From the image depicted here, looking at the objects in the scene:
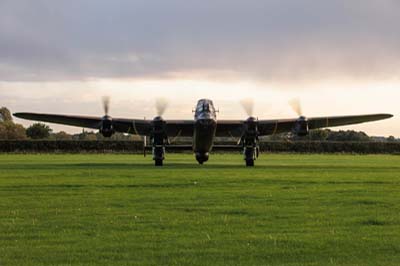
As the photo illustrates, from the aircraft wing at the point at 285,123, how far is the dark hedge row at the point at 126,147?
42896 mm

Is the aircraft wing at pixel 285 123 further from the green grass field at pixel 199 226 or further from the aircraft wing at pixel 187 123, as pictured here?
the green grass field at pixel 199 226

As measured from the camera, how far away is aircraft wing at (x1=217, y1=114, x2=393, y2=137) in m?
47.2

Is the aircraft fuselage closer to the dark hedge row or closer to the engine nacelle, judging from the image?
the engine nacelle

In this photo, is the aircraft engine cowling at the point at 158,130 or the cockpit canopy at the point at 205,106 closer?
the cockpit canopy at the point at 205,106

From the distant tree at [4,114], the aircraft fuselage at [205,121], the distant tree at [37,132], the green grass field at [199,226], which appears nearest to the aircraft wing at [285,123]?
the aircraft fuselage at [205,121]

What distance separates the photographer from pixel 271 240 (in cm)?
→ 1086

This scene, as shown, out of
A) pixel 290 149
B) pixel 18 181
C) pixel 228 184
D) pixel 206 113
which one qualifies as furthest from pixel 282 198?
pixel 290 149

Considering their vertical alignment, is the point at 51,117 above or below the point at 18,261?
above

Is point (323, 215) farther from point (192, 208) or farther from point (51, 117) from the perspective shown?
point (51, 117)

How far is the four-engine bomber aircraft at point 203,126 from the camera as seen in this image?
4087cm

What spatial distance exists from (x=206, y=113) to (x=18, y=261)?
31079mm

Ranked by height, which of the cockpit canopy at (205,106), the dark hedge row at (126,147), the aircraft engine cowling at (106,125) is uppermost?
the cockpit canopy at (205,106)

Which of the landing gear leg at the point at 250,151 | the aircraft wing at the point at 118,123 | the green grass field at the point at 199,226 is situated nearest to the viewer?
the green grass field at the point at 199,226

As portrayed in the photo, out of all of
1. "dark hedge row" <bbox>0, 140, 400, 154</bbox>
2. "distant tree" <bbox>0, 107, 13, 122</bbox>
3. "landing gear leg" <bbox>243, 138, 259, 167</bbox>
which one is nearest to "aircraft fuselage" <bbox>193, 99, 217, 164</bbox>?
"landing gear leg" <bbox>243, 138, 259, 167</bbox>
